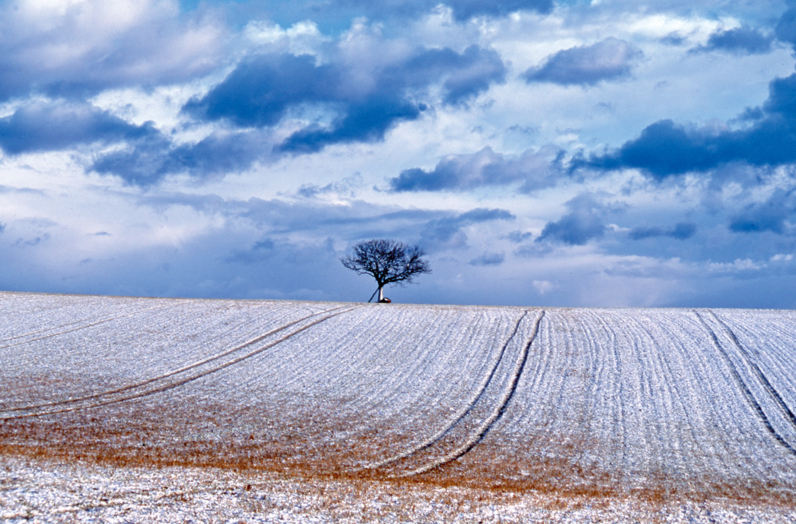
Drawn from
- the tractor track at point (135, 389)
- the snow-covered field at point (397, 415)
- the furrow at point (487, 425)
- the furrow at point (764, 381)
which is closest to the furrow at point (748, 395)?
the snow-covered field at point (397, 415)

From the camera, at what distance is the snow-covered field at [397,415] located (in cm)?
1043

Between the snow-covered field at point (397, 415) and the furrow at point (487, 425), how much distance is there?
0.33 feet

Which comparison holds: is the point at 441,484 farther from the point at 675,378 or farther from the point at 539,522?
the point at 675,378

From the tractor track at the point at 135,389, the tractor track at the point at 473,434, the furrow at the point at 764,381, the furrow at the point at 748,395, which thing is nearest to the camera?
the tractor track at the point at 473,434

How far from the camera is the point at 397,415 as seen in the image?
56.0 ft

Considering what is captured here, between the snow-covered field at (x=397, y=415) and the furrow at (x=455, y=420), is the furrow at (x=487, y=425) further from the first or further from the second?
the furrow at (x=455, y=420)

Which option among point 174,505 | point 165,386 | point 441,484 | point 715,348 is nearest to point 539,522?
point 441,484

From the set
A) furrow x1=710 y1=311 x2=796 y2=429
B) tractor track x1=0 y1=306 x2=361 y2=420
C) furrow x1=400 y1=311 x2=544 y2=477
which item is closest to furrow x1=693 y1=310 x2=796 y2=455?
furrow x1=710 y1=311 x2=796 y2=429

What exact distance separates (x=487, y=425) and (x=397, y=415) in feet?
7.90

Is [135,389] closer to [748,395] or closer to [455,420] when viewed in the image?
[455,420]

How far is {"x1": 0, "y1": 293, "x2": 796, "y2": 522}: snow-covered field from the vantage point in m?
10.4

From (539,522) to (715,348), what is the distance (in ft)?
63.0

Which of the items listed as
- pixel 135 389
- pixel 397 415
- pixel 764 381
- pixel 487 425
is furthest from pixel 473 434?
pixel 764 381

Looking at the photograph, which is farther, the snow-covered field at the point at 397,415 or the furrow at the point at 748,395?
the furrow at the point at 748,395
